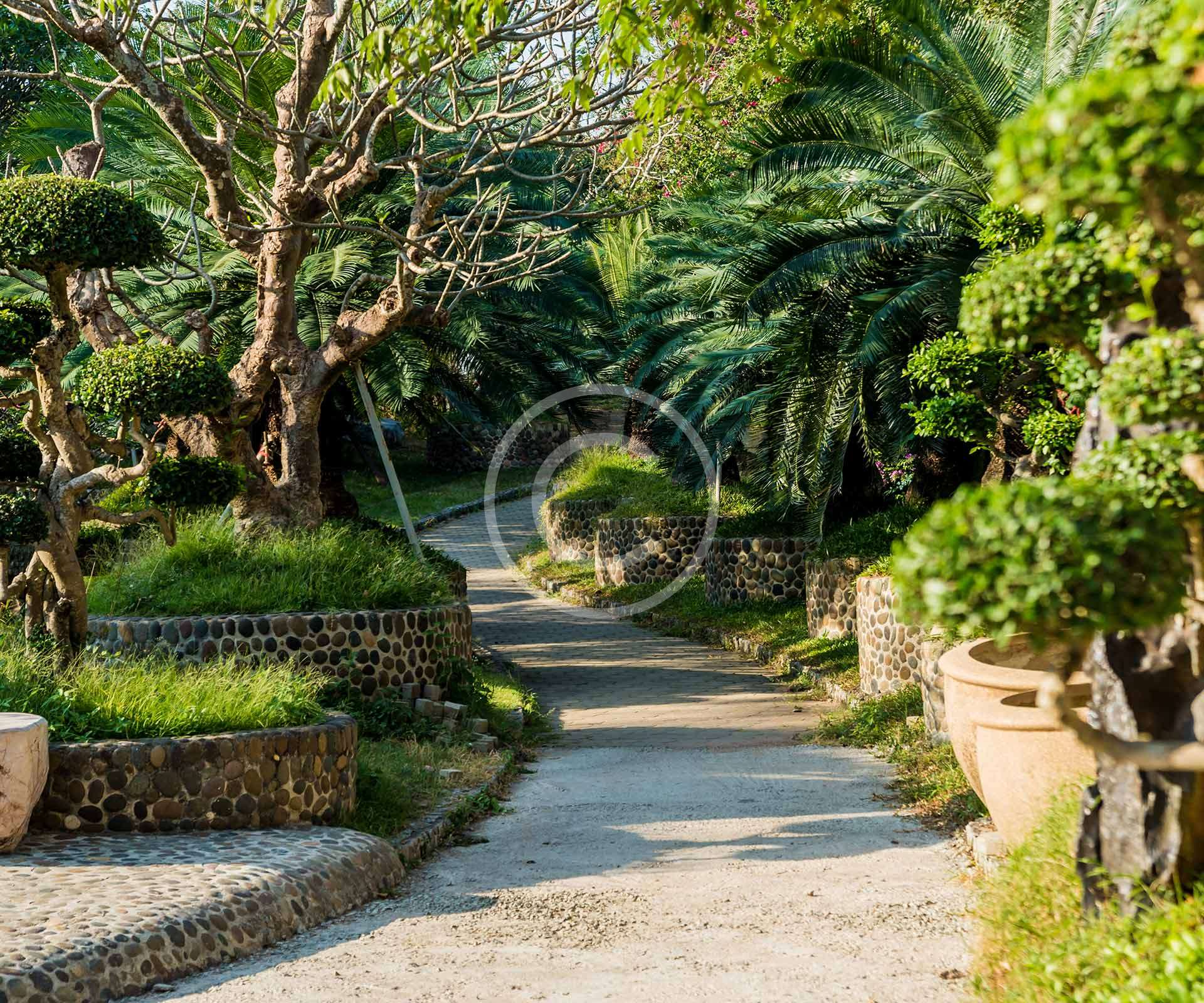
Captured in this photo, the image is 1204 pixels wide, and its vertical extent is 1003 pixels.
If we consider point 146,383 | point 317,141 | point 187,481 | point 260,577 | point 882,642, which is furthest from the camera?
point 882,642

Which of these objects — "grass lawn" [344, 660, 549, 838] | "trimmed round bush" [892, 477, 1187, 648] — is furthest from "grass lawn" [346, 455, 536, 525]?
"trimmed round bush" [892, 477, 1187, 648]

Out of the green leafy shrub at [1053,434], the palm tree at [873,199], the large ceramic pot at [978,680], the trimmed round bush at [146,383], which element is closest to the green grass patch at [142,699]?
the trimmed round bush at [146,383]

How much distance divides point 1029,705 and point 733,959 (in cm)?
199

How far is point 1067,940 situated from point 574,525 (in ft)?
65.6

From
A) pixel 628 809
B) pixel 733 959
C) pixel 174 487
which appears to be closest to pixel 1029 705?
pixel 733 959

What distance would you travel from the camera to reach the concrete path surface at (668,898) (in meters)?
5.23

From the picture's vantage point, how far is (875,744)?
10188mm

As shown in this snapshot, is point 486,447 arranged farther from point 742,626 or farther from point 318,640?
point 318,640

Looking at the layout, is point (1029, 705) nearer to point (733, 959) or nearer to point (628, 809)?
point (733, 959)

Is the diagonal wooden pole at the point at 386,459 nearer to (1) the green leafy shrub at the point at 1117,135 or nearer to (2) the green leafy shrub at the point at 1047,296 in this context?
(2) the green leafy shrub at the point at 1047,296

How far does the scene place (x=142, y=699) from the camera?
7324 millimetres

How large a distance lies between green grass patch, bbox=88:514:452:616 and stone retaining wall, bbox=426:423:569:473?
2187 centimetres

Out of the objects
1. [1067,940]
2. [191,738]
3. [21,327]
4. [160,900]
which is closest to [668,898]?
[160,900]

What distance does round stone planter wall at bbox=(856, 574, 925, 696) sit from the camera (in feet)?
37.7
